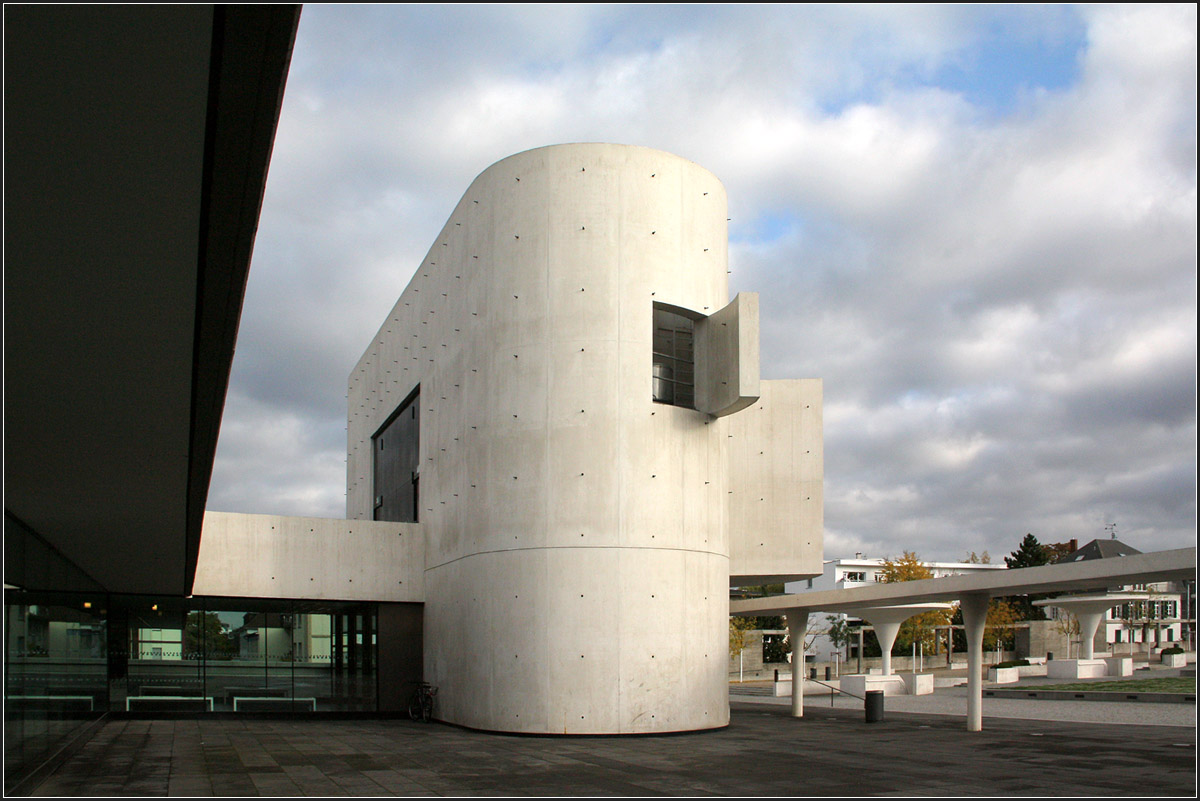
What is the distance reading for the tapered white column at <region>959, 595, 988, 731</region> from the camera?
72.9 ft

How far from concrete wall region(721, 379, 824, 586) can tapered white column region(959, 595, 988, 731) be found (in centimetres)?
594

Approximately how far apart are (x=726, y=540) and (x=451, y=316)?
928cm

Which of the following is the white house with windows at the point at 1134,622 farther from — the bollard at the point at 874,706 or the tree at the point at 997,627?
the bollard at the point at 874,706

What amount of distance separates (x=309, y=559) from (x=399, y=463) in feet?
22.0

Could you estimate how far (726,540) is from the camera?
24438mm

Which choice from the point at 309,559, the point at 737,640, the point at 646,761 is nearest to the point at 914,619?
the point at 737,640

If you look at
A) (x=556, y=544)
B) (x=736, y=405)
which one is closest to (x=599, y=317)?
(x=736, y=405)

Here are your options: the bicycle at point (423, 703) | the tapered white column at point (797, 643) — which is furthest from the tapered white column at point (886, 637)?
the bicycle at point (423, 703)

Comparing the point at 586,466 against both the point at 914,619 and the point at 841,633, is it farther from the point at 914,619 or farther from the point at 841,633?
the point at 841,633

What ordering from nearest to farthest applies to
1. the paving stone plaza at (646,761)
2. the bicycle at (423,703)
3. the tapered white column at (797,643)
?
the paving stone plaza at (646,761) < the bicycle at (423,703) < the tapered white column at (797,643)

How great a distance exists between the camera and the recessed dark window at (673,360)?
24312 mm

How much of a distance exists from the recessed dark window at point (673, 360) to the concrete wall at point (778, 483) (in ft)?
10.3

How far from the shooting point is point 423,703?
2697cm

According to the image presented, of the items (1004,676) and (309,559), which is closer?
(309,559)
